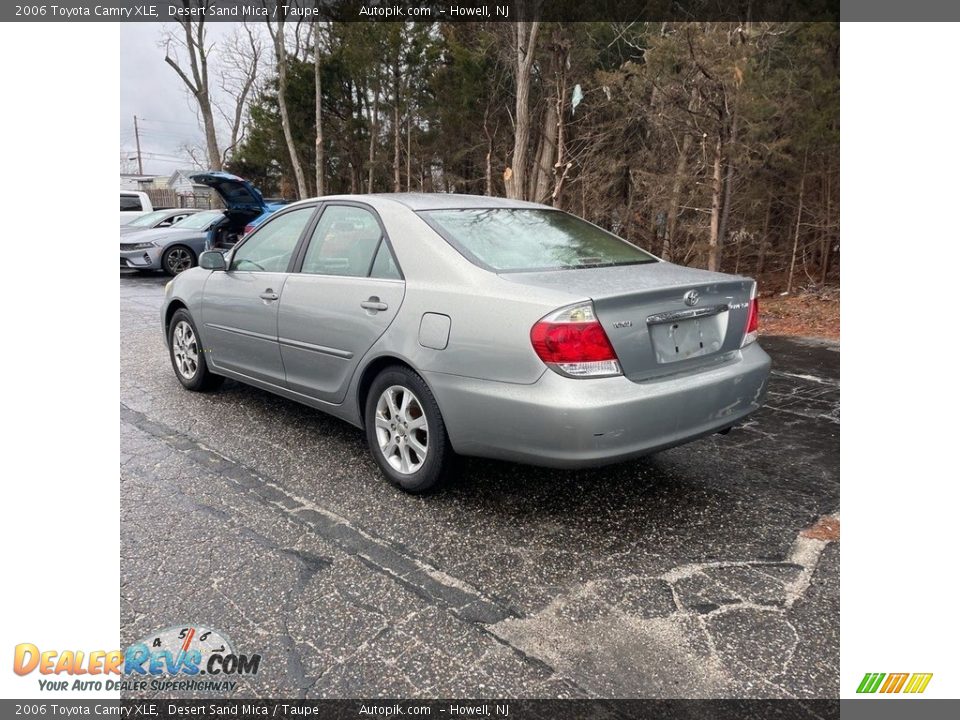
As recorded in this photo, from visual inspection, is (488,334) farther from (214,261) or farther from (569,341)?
(214,261)

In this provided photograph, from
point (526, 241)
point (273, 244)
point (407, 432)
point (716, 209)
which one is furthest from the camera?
point (716, 209)

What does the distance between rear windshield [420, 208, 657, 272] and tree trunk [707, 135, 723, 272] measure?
614 cm

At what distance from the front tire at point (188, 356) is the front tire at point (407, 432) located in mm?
2113

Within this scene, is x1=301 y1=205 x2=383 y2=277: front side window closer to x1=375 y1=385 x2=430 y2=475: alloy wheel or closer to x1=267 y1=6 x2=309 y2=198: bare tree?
x1=375 y1=385 x2=430 y2=475: alloy wheel

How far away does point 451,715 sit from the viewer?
6.68ft

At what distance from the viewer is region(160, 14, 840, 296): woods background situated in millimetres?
9375

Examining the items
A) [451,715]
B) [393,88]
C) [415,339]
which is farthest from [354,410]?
[393,88]

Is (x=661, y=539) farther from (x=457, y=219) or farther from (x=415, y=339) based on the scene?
(x=457, y=219)

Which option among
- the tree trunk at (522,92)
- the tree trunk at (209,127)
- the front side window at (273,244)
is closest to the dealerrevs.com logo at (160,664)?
the front side window at (273,244)

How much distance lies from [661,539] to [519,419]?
0.84 m

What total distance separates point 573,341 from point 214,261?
3044 millimetres

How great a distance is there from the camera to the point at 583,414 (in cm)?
279

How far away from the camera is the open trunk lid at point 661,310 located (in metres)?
2.92

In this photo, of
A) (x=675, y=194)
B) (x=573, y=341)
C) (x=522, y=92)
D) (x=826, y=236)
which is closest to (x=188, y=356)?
(x=573, y=341)
